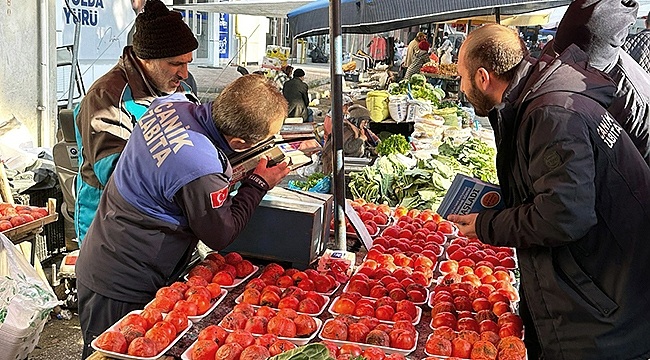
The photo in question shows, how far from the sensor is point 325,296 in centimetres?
291

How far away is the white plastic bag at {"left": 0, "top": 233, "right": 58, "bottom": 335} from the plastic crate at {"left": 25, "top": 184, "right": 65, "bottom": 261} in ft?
6.77

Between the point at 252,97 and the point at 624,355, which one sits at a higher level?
the point at 252,97

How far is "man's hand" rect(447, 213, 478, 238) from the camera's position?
2.77m

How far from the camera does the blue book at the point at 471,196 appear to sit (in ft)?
A: 9.21

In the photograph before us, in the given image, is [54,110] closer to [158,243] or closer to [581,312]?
[158,243]

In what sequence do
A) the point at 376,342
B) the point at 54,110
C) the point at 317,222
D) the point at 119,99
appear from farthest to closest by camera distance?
1. the point at 54,110
2. the point at 119,99
3. the point at 317,222
4. the point at 376,342

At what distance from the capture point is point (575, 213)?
7.72ft

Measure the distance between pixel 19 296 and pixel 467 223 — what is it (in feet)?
9.05

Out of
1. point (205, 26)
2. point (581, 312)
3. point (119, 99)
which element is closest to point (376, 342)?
point (581, 312)

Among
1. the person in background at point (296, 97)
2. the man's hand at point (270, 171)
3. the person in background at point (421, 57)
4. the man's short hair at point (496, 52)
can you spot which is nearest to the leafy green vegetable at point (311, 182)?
the man's hand at point (270, 171)

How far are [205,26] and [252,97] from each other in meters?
16.5

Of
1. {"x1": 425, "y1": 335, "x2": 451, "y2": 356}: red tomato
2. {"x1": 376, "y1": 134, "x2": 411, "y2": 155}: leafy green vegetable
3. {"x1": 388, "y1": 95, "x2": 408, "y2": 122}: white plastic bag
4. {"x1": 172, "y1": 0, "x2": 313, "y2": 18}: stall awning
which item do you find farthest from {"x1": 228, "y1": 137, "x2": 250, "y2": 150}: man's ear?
{"x1": 172, "y1": 0, "x2": 313, "y2": 18}: stall awning

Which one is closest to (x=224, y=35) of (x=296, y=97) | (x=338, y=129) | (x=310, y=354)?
(x=296, y=97)

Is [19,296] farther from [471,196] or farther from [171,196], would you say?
[471,196]
